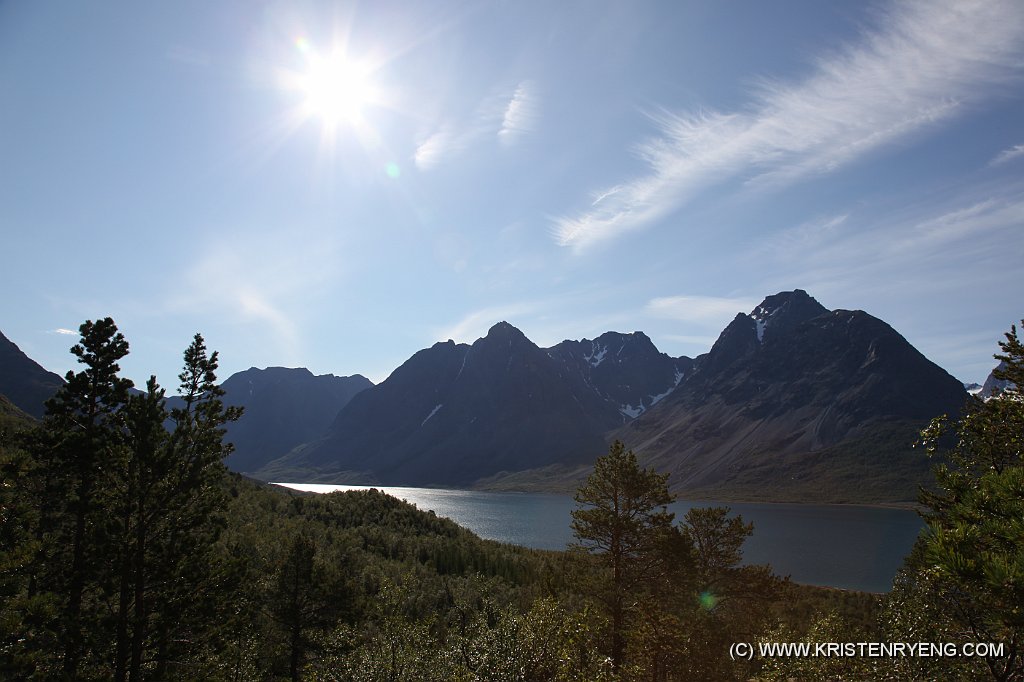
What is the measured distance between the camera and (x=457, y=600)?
37.8 meters

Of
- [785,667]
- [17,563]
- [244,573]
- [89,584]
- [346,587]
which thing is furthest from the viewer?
[346,587]

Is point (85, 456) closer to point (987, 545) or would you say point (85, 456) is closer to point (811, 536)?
point (987, 545)

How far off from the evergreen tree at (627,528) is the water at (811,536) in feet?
97.3

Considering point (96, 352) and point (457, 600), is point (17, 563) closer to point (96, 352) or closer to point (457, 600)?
point (96, 352)

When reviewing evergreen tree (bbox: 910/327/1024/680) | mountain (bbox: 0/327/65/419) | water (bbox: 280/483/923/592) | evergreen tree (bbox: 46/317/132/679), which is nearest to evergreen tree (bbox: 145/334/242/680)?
evergreen tree (bbox: 46/317/132/679)

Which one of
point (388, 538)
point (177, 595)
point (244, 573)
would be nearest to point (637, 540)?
point (244, 573)

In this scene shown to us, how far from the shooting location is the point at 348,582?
30.3 m

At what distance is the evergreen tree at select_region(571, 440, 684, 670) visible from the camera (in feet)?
88.3

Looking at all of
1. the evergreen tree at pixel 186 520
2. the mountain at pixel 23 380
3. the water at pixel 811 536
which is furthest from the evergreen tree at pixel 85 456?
the mountain at pixel 23 380

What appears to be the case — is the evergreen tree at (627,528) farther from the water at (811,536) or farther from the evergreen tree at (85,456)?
the water at (811,536)

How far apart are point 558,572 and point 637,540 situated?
424 inches

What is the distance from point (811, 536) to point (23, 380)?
228016 millimetres

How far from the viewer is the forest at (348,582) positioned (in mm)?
8688

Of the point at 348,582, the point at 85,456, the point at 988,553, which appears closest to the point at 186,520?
the point at 85,456
